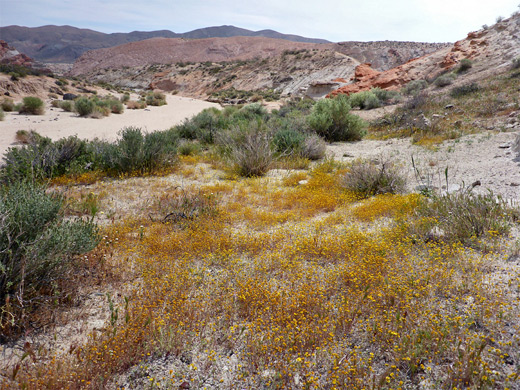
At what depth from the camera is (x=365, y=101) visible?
1867cm

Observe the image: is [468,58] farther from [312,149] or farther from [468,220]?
[468,220]

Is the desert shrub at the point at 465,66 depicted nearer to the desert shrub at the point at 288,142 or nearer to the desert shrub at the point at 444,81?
the desert shrub at the point at 444,81

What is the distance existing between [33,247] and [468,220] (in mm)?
4849

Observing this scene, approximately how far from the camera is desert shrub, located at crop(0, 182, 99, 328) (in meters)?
2.64

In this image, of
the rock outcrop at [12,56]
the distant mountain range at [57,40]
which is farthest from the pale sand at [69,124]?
the distant mountain range at [57,40]

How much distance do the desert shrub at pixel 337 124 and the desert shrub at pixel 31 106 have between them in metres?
14.9

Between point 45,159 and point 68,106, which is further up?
point 68,106

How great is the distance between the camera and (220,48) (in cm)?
9100

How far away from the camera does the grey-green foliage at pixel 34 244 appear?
8.74 ft

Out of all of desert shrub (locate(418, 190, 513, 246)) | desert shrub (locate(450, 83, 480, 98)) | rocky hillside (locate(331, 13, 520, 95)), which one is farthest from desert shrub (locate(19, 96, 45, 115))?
desert shrub (locate(450, 83, 480, 98))

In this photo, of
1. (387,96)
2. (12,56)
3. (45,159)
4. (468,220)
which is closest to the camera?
(468,220)

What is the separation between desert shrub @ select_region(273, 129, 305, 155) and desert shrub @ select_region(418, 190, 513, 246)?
5051mm

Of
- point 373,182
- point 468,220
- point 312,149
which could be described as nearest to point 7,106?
point 312,149

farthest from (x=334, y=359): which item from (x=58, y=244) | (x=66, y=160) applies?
(x=66, y=160)
